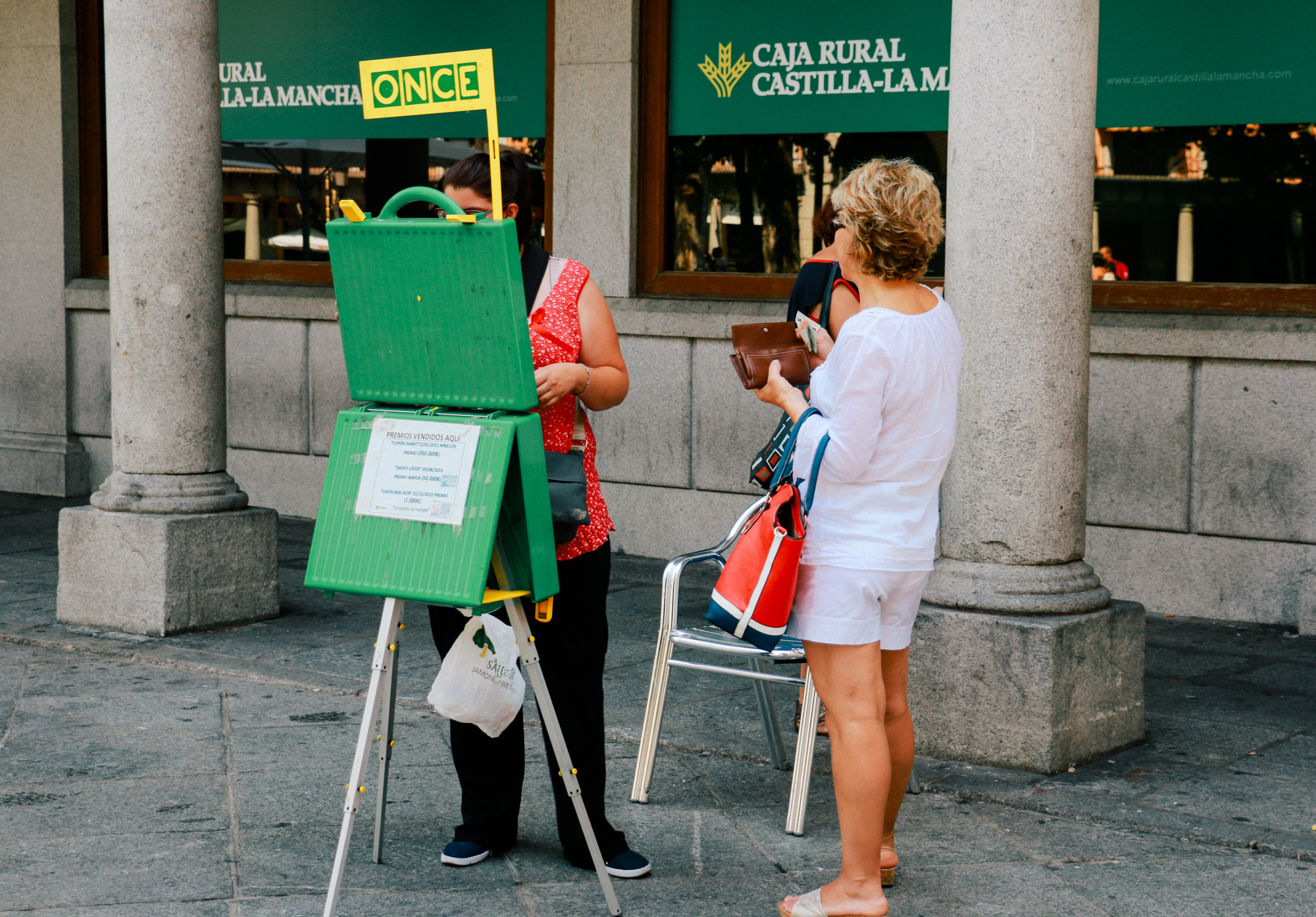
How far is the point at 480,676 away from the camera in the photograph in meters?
3.48

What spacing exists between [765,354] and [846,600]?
740mm

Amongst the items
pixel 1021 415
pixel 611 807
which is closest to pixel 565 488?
pixel 611 807

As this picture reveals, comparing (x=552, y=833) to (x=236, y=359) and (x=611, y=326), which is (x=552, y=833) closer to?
(x=611, y=326)

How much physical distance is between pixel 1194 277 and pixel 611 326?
13.2 ft

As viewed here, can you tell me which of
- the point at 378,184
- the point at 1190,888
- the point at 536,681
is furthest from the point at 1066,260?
the point at 378,184

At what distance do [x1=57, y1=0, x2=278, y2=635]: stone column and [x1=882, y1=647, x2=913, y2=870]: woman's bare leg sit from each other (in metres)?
3.61

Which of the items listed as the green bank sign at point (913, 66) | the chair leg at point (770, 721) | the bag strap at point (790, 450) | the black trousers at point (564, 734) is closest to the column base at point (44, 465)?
the green bank sign at point (913, 66)

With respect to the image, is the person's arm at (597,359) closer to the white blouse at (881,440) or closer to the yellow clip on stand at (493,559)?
the yellow clip on stand at (493,559)

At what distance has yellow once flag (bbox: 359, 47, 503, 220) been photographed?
3.11m

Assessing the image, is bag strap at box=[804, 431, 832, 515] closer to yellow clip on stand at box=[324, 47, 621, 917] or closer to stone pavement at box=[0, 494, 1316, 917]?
yellow clip on stand at box=[324, 47, 621, 917]

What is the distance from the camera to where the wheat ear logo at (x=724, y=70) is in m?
7.79

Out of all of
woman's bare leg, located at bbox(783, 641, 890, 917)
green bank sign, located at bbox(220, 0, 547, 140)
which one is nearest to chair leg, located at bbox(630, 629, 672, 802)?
woman's bare leg, located at bbox(783, 641, 890, 917)

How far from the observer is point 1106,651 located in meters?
4.63

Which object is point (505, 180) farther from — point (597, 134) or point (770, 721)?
point (597, 134)
